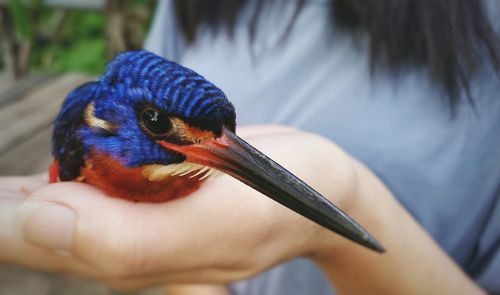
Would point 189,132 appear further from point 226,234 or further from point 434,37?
point 434,37

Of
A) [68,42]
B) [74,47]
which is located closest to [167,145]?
[74,47]

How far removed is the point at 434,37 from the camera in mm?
1457

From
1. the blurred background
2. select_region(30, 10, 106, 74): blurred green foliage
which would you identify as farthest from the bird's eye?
select_region(30, 10, 106, 74): blurred green foliage

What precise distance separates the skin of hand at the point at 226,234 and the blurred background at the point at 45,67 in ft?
3.50

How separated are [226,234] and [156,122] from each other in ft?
0.96

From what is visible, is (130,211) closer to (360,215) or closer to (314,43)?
(360,215)

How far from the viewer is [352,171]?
3.98 ft

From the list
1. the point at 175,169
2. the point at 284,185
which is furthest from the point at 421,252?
the point at 175,169

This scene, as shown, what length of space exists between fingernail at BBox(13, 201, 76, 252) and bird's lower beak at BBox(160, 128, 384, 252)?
0.26m

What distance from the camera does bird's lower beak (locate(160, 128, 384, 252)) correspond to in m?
1.02

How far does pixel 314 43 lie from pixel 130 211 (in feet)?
3.19

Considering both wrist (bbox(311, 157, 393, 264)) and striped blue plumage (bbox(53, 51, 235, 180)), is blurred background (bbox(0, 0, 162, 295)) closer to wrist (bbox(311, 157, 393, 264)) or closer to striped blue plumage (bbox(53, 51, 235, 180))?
striped blue plumage (bbox(53, 51, 235, 180))

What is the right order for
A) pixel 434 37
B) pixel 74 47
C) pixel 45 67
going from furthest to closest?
pixel 74 47 < pixel 45 67 < pixel 434 37

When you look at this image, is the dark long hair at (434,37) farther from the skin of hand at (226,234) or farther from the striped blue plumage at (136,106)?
the striped blue plumage at (136,106)
